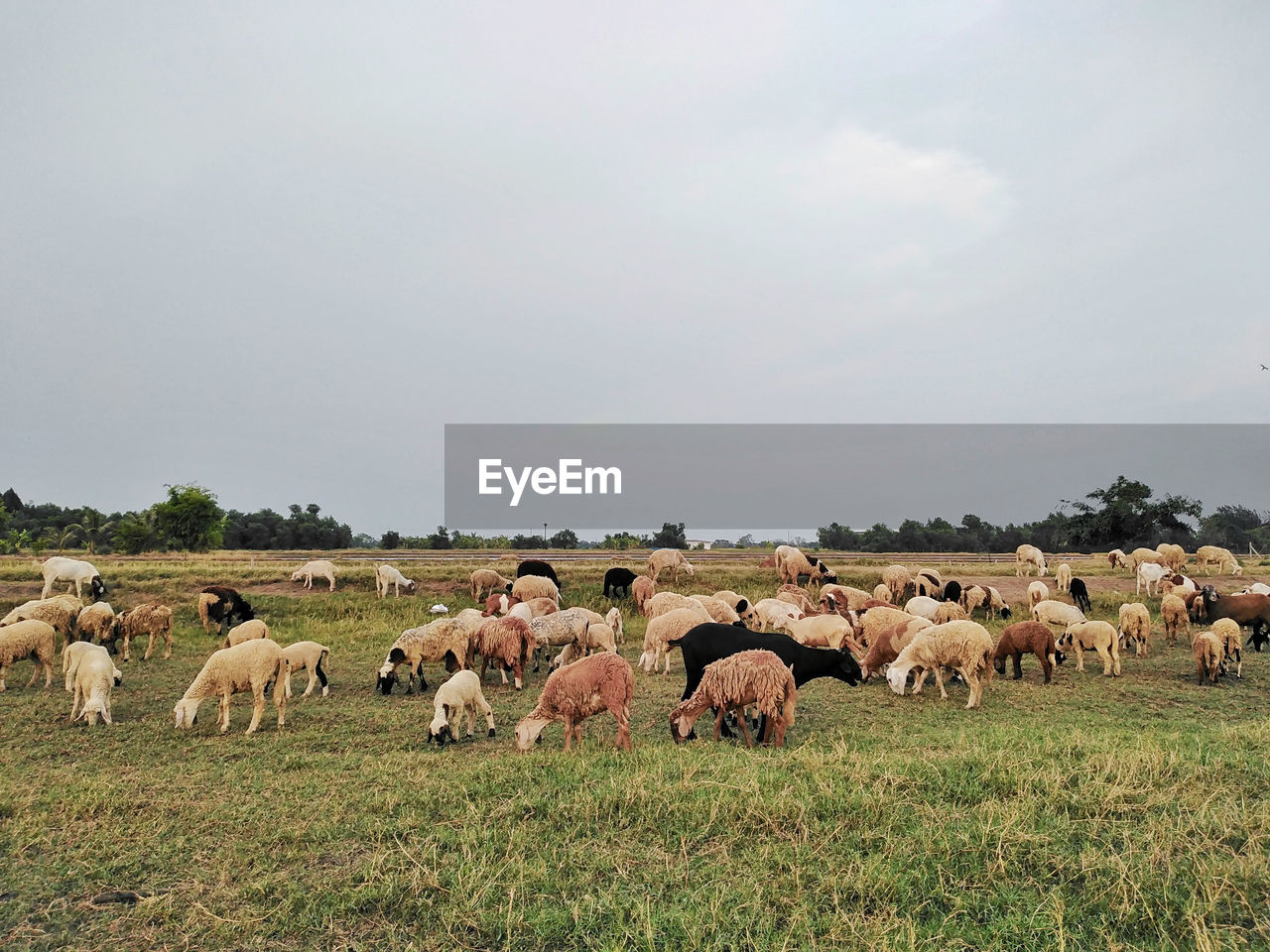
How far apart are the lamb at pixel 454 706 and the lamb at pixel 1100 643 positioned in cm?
1333

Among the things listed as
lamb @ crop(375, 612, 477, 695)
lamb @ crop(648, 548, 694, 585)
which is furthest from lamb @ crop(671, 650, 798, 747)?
lamb @ crop(648, 548, 694, 585)

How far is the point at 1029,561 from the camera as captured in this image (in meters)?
32.2

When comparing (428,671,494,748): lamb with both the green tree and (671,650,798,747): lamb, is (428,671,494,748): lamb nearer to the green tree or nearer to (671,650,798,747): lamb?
(671,650,798,747): lamb

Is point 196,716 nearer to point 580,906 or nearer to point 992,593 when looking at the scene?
point 580,906

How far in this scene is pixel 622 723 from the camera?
944 centimetres

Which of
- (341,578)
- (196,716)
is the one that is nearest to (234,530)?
(341,578)

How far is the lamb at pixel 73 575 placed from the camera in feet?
72.5

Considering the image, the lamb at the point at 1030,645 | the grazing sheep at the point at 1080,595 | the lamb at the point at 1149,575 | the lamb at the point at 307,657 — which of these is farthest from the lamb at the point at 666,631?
the lamb at the point at 1149,575

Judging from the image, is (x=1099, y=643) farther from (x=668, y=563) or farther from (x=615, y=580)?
(x=668, y=563)

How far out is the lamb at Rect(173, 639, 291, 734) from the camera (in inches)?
425

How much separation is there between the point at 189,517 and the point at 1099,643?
49.3m

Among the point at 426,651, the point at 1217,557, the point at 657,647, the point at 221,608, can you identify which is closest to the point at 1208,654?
the point at 657,647

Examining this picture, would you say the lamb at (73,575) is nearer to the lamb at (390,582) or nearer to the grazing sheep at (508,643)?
the lamb at (390,582)

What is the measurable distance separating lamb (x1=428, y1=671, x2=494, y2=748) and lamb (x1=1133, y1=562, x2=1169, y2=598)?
27.2 m
